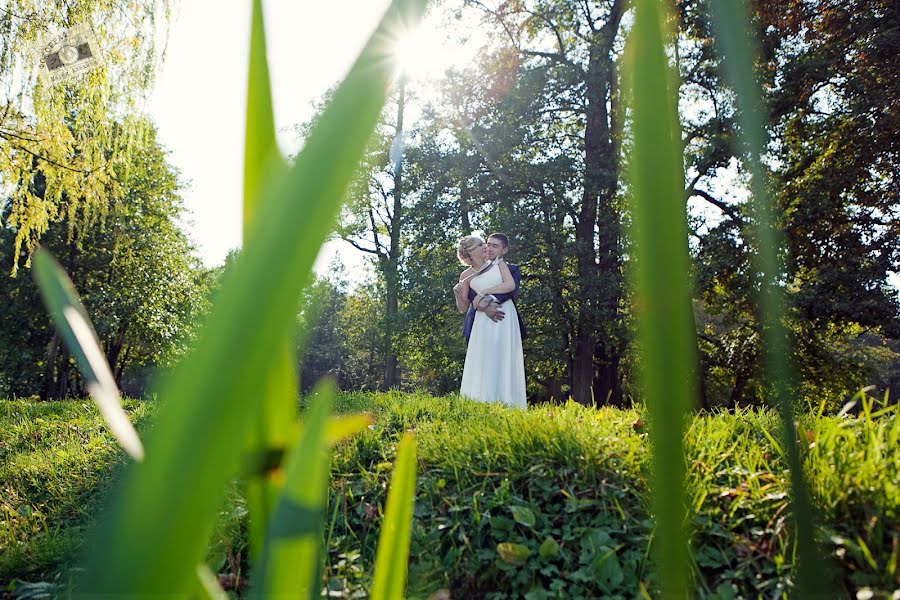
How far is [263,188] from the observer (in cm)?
24

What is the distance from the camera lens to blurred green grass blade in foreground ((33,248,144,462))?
249mm

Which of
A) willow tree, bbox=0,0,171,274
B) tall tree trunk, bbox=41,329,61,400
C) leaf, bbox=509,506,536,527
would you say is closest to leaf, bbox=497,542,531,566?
leaf, bbox=509,506,536,527

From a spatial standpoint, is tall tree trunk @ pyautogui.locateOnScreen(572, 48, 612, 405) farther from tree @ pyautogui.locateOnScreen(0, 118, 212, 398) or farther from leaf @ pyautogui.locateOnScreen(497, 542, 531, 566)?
leaf @ pyautogui.locateOnScreen(497, 542, 531, 566)

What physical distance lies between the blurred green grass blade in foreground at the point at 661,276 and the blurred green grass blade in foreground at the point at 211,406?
0.10m

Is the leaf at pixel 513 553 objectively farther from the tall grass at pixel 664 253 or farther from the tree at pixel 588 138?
the tree at pixel 588 138

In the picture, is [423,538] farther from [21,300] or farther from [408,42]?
[21,300]

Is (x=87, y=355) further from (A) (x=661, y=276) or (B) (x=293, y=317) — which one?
(A) (x=661, y=276)

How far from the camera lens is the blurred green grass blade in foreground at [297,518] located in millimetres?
257

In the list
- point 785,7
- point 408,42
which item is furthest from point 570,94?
point 408,42

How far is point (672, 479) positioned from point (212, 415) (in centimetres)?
14

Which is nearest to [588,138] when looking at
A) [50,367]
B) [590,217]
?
[590,217]

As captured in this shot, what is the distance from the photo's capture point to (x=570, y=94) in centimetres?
1435

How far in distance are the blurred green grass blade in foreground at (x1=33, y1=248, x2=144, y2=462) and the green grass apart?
966 mm

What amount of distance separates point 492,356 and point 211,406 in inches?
274
